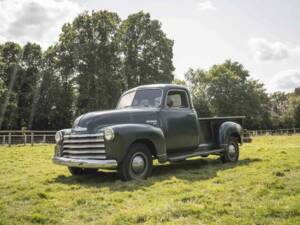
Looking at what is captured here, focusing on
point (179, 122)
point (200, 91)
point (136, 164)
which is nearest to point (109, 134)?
point (136, 164)

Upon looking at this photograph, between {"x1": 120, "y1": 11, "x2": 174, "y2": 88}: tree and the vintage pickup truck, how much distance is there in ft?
103

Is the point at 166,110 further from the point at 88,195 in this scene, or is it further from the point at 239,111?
the point at 239,111

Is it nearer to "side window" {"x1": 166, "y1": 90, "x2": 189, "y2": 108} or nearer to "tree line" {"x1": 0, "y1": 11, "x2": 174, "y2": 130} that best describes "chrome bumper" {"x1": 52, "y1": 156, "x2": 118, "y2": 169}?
"side window" {"x1": 166, "y1": 90, "x2": 189, "y2": 108}

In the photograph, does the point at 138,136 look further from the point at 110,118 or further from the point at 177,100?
the point at 177,100

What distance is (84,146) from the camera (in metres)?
7.67

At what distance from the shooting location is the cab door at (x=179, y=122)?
8.88m

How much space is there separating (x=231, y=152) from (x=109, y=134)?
5065 millimetres

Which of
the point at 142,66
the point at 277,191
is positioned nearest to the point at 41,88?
the point at 142,66

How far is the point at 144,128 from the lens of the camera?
7789 mm

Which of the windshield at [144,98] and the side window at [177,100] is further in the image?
the side window at [177,100]

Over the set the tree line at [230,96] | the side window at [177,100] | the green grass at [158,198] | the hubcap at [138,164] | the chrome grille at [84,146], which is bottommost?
the green grass at [158,198]

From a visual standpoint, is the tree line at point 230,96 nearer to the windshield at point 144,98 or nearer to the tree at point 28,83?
the tree at point 28,83

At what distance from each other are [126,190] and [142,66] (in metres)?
36.1

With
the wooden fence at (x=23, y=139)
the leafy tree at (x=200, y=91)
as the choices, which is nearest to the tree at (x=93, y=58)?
the wooden fence at (x=23, y=139)
